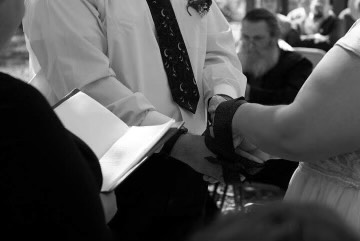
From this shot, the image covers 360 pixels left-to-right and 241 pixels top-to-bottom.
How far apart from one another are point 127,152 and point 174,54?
80 cm

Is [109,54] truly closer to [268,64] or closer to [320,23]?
[268,64]

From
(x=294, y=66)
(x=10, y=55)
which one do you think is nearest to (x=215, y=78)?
(x=294, y=66)

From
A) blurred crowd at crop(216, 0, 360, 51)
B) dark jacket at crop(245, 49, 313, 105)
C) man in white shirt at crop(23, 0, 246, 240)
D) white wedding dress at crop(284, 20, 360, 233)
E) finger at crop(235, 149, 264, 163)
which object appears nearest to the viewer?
white wedding dress at crop(284, 20, 360, 233)

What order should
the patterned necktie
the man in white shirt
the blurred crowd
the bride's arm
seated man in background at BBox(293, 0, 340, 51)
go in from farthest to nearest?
seated man in background at BBox(293, 0, 340, 51) → the blurred crowd → the patterned necktie → the man in white shirt → the bride's arm

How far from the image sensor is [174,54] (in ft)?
8.00

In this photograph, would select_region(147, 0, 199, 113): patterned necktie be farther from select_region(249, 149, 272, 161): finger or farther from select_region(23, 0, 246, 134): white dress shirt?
select_region(249, 149, 272, 161): finger

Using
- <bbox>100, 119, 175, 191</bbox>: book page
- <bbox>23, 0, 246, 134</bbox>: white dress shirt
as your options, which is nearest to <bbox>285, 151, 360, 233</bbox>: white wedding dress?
<bbox>100, 119, 175, 191</bbox>: book page

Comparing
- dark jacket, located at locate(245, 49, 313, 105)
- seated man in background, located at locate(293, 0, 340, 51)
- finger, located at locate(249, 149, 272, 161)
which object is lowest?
seated man in background, located at locate(293, 0, 340, 51)

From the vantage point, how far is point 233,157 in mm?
2057

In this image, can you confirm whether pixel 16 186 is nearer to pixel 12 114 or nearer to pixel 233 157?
pixel 12 114

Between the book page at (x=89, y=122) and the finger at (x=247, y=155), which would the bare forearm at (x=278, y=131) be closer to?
the finger at (x=247, y=155)

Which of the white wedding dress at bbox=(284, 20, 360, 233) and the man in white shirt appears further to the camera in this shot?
the man in white shirt

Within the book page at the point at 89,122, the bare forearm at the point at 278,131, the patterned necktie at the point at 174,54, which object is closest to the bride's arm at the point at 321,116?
the bare forearm at the point at 278,131

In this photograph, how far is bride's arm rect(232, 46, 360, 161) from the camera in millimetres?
1532
